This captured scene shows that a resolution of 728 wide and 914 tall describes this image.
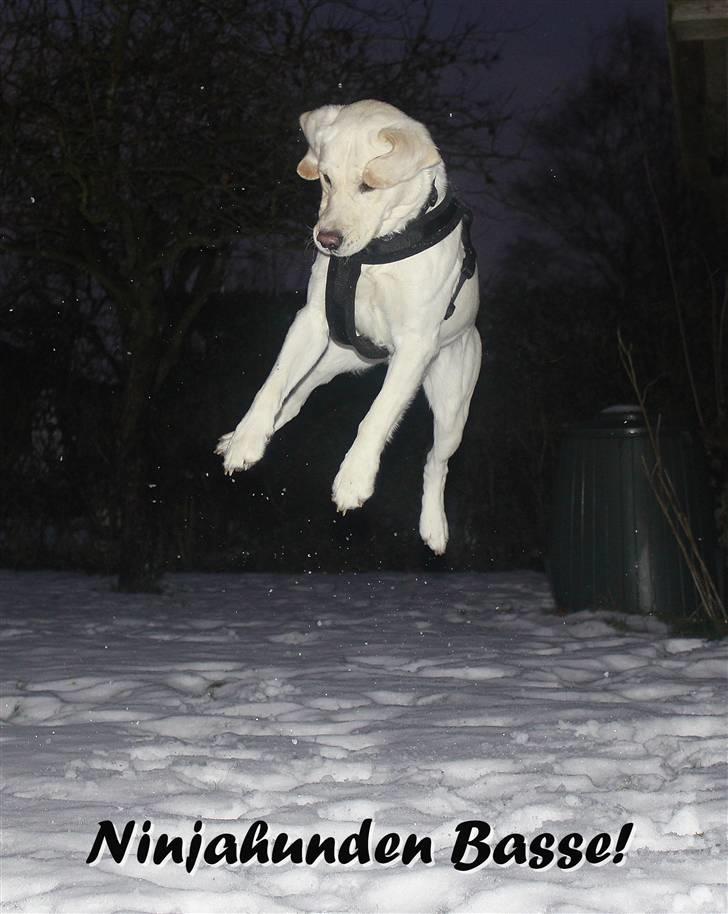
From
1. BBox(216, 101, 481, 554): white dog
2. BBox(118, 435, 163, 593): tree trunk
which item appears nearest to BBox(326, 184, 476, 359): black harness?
BBox(216, 101, 481, 554): white dog

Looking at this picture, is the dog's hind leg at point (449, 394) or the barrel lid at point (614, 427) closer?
the dog's hind leg at point (449, 394)

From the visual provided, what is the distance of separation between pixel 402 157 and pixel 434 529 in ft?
1.81

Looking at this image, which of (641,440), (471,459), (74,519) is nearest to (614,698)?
(641,440)

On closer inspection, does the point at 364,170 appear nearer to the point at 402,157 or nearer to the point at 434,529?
the point at 402,157

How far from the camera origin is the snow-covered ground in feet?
15.1

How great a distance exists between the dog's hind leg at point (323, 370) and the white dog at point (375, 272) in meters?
0.02

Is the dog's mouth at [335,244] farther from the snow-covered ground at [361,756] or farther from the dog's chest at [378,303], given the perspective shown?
the snow-covered ground at [361,756]

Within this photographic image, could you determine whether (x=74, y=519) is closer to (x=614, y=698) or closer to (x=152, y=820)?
(x=614, y=698)

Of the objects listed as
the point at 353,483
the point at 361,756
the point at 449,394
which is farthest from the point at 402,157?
the point at 361,756

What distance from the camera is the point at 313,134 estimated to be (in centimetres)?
115

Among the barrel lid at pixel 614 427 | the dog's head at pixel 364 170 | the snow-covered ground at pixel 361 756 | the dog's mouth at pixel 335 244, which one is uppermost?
the dog's head at pixel 364 170

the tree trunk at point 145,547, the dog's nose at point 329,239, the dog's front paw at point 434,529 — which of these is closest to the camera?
the dog's nose at point 329,239

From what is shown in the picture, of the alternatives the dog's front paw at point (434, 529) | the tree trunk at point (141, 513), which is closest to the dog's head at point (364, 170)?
the dog's front paw at point (434, 529)

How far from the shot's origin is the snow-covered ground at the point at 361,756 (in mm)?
4590
